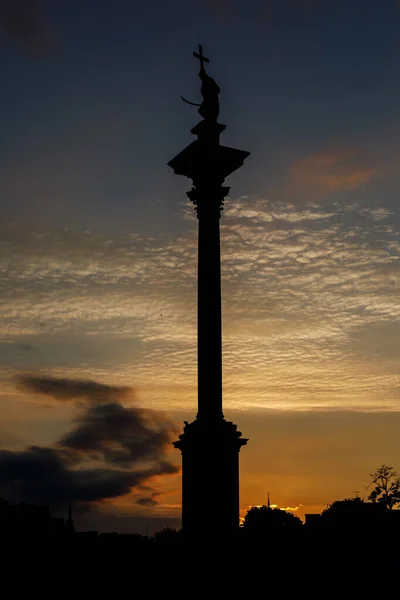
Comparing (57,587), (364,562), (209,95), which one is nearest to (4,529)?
(57,587)

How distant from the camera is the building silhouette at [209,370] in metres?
31.3

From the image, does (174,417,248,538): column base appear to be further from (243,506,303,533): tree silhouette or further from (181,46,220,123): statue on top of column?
(243,506,303,533): tree silhouette

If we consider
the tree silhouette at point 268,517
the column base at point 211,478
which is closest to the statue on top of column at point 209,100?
the column base at point 211,478

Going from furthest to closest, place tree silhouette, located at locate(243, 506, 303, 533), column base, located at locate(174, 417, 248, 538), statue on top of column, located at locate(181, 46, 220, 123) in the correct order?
tree silhouette, located at locate(243, 506, 303, 533)
statue on top of column, located at locate(181, 46, 220, 123)
column base, located at locate(174, 417, 248, 538)

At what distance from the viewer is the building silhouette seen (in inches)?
1233

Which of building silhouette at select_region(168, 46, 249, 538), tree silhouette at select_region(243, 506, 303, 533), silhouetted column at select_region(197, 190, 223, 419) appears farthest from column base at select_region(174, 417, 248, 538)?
tree silhouette at select_region(243, 506, 303, 533)

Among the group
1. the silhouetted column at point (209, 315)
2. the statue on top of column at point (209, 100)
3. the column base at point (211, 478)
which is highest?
the statue on top of column at point (209, 100)

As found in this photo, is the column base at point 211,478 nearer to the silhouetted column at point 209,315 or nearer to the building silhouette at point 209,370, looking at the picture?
the building silhouette at point 209,370

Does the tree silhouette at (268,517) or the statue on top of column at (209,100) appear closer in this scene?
the statue on top of column at (209,100)

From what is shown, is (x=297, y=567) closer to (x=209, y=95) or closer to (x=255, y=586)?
(x=255, y=586)

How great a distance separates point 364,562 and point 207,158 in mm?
15331

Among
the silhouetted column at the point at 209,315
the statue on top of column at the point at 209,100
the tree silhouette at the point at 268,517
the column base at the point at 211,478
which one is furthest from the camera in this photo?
the tree silhouette at the point at 268,517

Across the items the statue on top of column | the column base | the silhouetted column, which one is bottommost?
the column base

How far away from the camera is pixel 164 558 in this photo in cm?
2966
